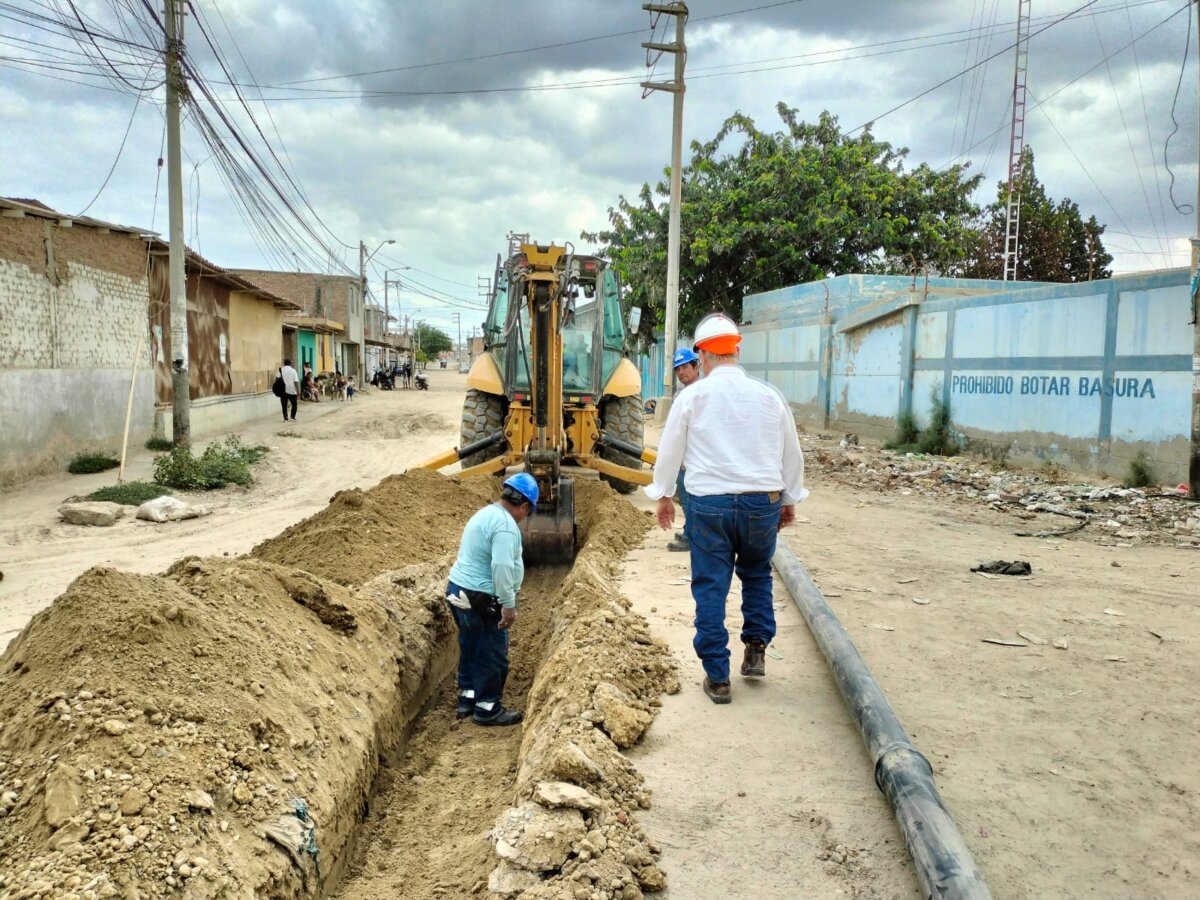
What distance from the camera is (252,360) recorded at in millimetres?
22844

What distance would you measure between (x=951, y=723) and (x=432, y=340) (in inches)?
4945

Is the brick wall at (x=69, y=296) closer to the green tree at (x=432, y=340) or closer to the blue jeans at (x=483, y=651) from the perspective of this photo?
the blue jeans at (x=483, y=651)

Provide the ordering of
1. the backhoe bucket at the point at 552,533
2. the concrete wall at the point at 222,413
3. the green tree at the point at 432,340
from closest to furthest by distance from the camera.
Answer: the backhoe bucket at the point at 552,533
the concrete wall at the point at 222,413
the green tree at the point at 432,340

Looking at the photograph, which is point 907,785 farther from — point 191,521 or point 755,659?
point 191,521

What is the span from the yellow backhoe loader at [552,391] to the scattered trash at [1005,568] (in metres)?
3.38

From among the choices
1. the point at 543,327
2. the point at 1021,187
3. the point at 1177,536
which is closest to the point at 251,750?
the point at 543,327

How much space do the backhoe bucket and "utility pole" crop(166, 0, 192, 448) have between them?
795 centimetres

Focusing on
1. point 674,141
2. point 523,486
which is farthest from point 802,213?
point 523,486

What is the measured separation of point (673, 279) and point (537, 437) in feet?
39.8

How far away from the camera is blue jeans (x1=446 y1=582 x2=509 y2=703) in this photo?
4820 millimetres

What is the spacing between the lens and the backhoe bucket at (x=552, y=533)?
7223 millimetres

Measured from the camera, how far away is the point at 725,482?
3.93m

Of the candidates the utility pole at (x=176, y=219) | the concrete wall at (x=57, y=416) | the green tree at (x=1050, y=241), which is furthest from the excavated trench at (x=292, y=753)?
the green tree at (x=1050, y=241)

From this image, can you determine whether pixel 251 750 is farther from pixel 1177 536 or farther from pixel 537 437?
pixel 1177 536
